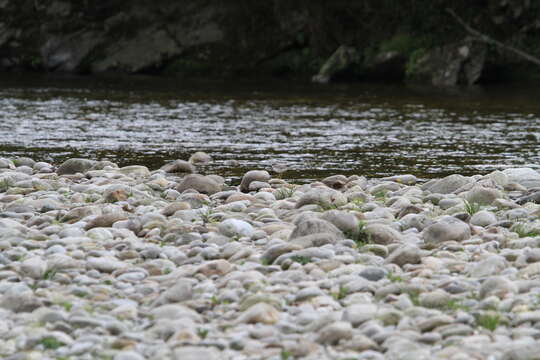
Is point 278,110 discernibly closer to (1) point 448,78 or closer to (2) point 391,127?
(2) point 391,127

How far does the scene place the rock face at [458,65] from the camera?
82.4 feet

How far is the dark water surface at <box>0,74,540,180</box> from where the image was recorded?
11289 mm

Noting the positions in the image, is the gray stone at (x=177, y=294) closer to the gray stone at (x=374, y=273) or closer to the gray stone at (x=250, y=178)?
the gray stone at (x=374, y=273)

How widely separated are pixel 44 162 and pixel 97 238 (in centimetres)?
476

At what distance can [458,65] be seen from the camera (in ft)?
83.0

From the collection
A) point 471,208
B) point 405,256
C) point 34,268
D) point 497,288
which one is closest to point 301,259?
point 405,256

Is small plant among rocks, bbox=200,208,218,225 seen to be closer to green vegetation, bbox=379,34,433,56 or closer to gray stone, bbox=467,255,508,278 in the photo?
gray stone, bbox=467,255,508,278

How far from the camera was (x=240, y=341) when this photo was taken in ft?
13.9

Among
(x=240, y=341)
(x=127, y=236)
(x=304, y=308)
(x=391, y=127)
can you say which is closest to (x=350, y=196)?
(x=127, y=236)

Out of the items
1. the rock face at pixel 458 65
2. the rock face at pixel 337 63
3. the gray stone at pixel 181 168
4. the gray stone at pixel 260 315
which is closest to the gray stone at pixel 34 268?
the gray stone at pixel 260 315

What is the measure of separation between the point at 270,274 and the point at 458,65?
2093cm

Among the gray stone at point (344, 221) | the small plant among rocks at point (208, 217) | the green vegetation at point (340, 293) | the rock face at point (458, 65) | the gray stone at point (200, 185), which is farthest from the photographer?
the rock face at point (458, 65)

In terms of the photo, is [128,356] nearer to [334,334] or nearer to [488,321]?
[334,334]

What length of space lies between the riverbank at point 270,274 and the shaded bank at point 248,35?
739 inches
